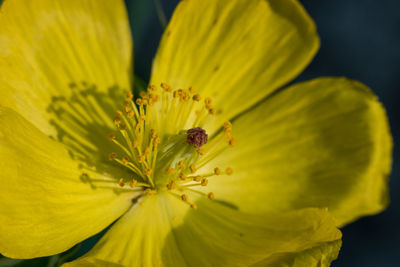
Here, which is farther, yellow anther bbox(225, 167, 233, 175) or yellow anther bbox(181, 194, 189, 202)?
yellow anther bbox(225, 167, 233, 175)

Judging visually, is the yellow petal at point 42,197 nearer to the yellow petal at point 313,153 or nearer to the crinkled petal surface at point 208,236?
the crinkled petal surface at point 208,236

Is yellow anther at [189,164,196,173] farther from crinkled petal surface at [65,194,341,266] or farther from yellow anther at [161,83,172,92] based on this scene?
yellow anther at [161,83,172,92]

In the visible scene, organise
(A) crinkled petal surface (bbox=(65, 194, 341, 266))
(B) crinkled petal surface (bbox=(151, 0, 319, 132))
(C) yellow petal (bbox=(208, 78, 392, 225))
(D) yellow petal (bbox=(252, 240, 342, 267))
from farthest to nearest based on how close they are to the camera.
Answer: (B) crinkled petal surface (bbox=(151, 0, 319, 132)), (C) yellow petal (bbox=(208, 78, 392, 225)), (A) crinkled petal surface (bbox=(65, 194, 341, 266)), (D) yellow petal (bbox=(252, 240, 342, 267))

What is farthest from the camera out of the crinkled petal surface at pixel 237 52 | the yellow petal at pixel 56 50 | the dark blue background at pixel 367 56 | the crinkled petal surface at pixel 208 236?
the dark blue background at pixel 367 56

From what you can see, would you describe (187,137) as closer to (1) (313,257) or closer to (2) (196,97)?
(2) (196,97)

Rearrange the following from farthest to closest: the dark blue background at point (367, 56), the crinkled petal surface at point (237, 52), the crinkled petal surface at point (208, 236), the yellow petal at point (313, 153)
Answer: the dark blue background at point (367, 56) → the crinkled petal surface at point (237, 52) → the yellow petal at point (313, 153) → the crinkled petal surface at point (208, 236)

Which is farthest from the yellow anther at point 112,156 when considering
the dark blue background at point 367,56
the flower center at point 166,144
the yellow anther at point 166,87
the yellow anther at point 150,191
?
the dark blue background at point 367,56

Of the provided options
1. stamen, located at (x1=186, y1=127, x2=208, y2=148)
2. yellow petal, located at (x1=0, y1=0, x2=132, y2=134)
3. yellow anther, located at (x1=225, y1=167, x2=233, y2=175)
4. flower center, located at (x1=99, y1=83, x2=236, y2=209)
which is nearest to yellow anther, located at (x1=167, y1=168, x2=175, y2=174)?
flower center, located at (x1=99, y1=83, x2=236, y2=209)

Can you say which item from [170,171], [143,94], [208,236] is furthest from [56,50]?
[208,236]
